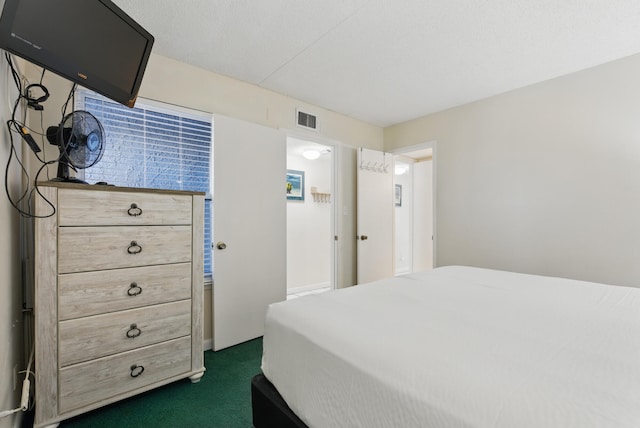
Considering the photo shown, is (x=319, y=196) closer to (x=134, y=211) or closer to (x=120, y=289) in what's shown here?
(x=134, y=211)

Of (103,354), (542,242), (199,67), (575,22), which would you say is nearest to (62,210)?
(103,354)

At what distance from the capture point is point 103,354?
167 centimetres

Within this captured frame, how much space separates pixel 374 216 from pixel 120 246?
2.93 m

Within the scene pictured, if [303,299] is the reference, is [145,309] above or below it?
below

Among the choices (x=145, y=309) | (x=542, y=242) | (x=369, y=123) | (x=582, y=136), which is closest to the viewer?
(x=145, y=309)

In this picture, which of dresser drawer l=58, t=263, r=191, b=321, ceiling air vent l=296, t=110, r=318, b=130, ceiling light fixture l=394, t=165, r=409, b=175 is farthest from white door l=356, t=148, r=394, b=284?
dresser drawer l=58, t=263, r=191, b=321

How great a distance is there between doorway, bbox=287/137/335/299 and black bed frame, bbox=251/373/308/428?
3019 mm

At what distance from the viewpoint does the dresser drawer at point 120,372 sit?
1578 mm

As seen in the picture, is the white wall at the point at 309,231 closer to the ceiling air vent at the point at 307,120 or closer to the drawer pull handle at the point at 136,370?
the ceiling air vent at the point at 307,120

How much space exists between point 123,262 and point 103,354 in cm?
52

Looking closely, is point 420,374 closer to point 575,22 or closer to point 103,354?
point 103,354

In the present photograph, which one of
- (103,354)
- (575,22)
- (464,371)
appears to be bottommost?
(103,354)

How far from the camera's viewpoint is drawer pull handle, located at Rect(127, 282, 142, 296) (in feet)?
5.75

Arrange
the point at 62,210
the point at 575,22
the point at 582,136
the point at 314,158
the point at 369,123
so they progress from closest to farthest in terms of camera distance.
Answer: the point at 62,210 → the point at 575,22 → the point at 582,136 → the point at 369,123 → the point at 314,158
